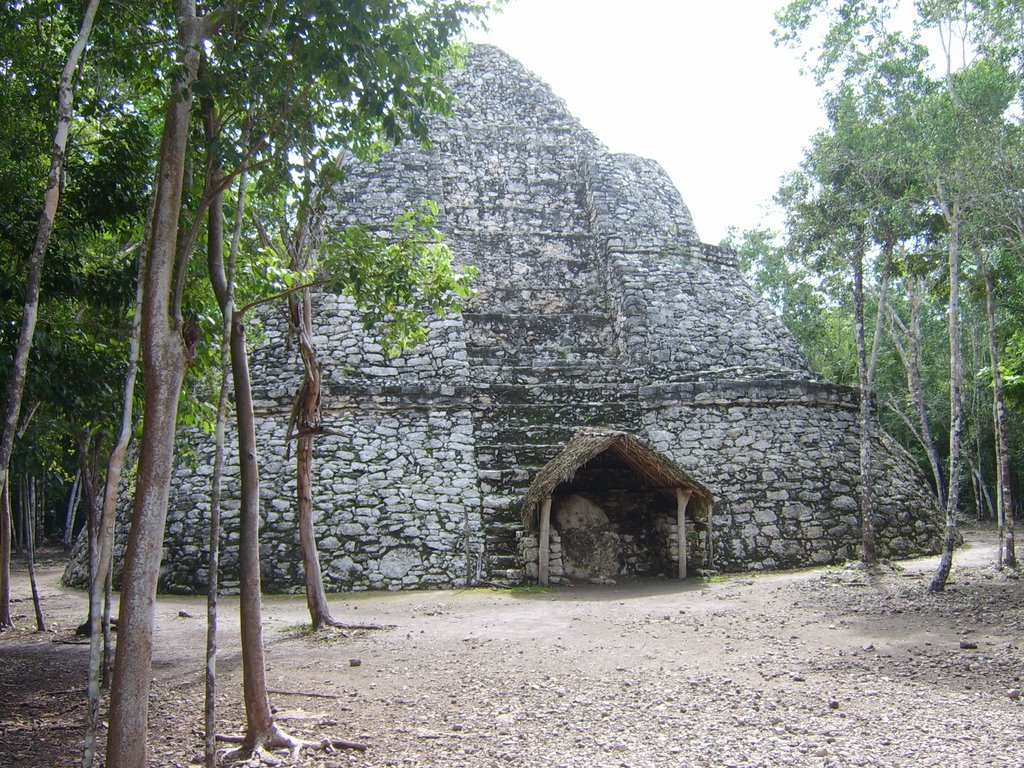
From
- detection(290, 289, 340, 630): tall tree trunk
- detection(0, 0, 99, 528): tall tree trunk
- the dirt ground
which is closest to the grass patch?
the dirt ground

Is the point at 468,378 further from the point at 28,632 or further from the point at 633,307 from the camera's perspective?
the point at 28,632

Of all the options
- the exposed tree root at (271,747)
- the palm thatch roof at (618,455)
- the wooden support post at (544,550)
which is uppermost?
the palm thatch roof at (618,455)

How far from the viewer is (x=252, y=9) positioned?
15.0 ft

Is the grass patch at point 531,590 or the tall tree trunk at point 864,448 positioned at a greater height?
the tall tree trunk at point 864,448

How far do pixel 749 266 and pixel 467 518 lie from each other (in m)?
20.0

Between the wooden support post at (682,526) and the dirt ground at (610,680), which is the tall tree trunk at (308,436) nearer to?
the dirt ground at (610,680)

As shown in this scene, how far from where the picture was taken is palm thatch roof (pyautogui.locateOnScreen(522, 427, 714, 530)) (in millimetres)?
9945

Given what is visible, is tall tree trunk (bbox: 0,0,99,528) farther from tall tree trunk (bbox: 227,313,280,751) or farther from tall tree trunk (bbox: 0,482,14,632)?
tall tree trunk (bbox: 0,482,14,632)

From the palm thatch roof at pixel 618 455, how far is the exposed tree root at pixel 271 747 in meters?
5.74

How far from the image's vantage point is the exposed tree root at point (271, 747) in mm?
4172

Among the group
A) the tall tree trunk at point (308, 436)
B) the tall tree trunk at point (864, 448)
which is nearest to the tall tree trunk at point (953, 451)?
the tall tree trunk at point (864, 448)

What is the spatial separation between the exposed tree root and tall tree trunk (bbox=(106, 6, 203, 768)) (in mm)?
848

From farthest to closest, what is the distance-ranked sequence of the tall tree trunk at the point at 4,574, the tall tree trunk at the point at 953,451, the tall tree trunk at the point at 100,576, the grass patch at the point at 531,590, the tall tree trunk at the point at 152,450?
the grass patch at the point at 531,590 < the tall tree trunk at the point at 4,574 < the tall tree trunk at the point at 953,451 < the tall tree trunk at the point at 100,576 < the tall tree trunk at the point at 152,450

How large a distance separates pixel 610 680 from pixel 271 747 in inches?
95.6
